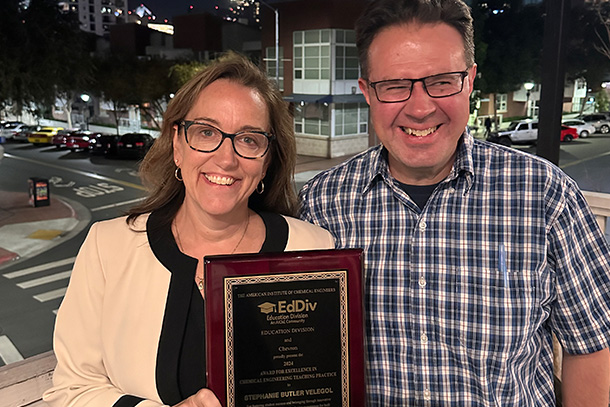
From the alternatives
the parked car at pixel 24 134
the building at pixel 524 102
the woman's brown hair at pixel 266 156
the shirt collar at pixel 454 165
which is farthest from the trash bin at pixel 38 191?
the shirt collar at pixel 454 165

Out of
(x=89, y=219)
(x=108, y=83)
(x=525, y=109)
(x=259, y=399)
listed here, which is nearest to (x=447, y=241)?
(x=259, y=399)

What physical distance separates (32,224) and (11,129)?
6.56 ft

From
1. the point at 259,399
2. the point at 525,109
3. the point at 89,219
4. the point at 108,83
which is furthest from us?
the point at 89,219

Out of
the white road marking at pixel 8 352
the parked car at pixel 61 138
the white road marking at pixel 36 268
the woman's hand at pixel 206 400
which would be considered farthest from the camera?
the white road marking at pixel 36 268

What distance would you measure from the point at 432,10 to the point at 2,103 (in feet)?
15.0

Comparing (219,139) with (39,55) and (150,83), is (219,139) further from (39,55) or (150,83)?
(39,55)

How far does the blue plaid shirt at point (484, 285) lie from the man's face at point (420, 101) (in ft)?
0.26

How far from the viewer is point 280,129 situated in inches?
53.9

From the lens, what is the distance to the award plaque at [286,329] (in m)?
1.04

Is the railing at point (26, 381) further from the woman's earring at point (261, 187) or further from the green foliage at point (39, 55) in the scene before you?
the green foliage at point (39, 55)

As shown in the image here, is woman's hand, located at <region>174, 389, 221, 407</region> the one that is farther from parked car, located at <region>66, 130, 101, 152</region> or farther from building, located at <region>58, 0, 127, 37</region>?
parked car, located at <region>66, 130, 101, 152</region>

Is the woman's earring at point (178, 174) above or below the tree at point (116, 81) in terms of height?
below

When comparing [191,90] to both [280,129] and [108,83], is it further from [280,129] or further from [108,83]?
[108,83]

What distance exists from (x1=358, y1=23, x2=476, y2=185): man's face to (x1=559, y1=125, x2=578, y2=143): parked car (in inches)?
76.0
